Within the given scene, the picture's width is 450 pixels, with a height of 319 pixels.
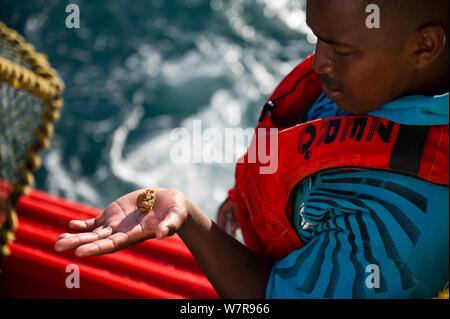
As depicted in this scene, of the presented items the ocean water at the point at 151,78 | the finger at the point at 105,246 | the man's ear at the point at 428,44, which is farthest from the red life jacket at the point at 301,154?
the ocean water at the point at 151,78

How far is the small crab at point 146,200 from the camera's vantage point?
34.8 inches

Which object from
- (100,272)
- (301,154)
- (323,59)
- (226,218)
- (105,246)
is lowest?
(100,272)

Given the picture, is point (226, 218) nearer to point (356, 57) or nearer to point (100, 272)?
point (100, 272)

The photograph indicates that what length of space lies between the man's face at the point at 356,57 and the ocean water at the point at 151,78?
2514 millimetres

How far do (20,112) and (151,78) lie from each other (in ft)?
8.59

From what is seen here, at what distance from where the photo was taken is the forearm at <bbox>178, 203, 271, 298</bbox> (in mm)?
988

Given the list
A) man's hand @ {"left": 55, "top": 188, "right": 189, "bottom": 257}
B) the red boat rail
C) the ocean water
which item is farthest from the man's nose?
the ocean water

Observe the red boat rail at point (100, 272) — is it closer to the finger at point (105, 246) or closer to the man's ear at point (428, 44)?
the finger at point (105, 246)

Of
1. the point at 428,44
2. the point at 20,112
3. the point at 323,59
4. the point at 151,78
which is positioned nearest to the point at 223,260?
the point at 323,59

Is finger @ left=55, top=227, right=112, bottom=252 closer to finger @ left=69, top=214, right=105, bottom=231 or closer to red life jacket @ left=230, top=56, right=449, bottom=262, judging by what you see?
finger @ left=69, top=214, right=105, bottom=231

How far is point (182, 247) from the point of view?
174 centimetres

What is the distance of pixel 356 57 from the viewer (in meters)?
0.84

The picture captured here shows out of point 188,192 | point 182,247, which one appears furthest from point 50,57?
point 182,247
